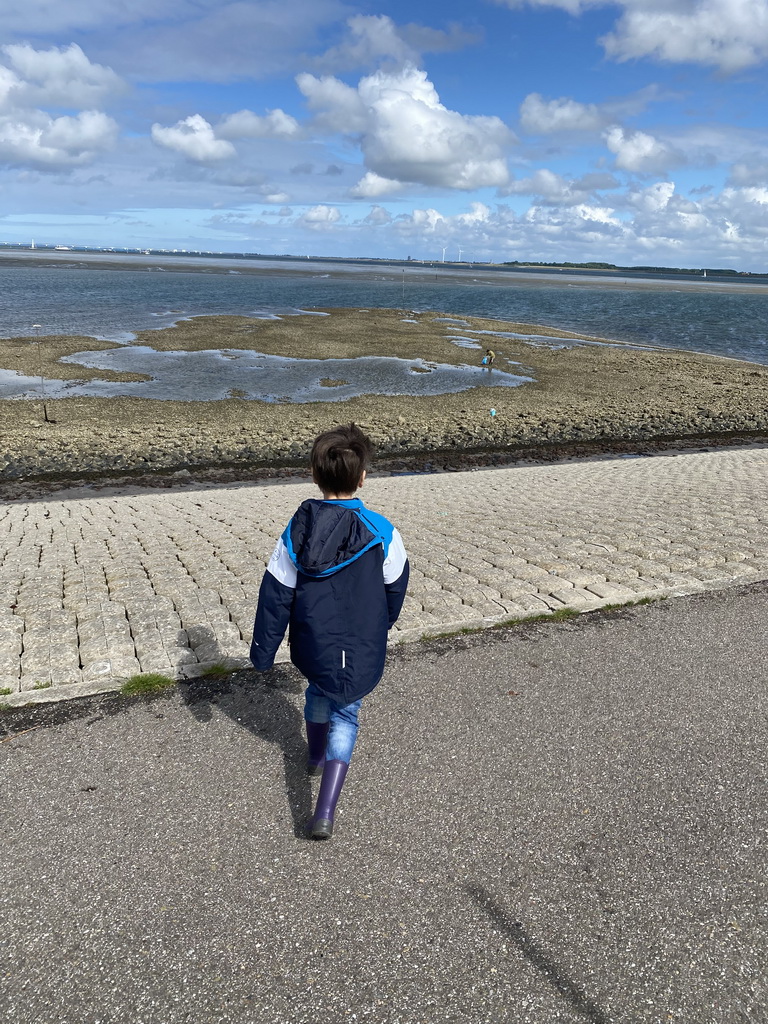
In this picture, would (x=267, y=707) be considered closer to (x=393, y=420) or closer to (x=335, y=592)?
(x=335, y=592)

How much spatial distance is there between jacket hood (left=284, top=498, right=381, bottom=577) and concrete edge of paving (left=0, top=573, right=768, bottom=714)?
224 cm

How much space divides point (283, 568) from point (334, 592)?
0.31 meters

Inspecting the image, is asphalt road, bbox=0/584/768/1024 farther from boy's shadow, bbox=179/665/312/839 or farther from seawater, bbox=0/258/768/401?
seawater, bbox=0/258/768/401

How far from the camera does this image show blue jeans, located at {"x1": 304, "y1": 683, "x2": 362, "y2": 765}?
3.91m

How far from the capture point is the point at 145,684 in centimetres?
526

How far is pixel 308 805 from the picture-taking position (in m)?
4.05

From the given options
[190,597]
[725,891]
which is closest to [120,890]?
[725,891]

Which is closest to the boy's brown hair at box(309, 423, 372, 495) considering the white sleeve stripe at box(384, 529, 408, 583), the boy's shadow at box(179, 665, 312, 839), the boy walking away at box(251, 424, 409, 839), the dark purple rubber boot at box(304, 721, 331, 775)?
the boy walking away at box(251, 424, 409, 839)

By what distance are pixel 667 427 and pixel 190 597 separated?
70.2ft

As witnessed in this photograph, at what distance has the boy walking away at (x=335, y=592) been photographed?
12.1ft

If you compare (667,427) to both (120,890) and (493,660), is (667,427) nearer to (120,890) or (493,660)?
(493,660)

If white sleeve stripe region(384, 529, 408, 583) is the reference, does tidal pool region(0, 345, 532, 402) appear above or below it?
below

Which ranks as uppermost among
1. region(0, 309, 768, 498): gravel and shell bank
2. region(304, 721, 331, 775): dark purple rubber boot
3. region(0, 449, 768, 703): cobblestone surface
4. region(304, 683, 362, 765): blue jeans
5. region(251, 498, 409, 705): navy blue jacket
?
region(251, 498, 409, 705): navy blue jacket

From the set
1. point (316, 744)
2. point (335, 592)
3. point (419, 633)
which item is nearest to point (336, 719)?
point (316, 744)
